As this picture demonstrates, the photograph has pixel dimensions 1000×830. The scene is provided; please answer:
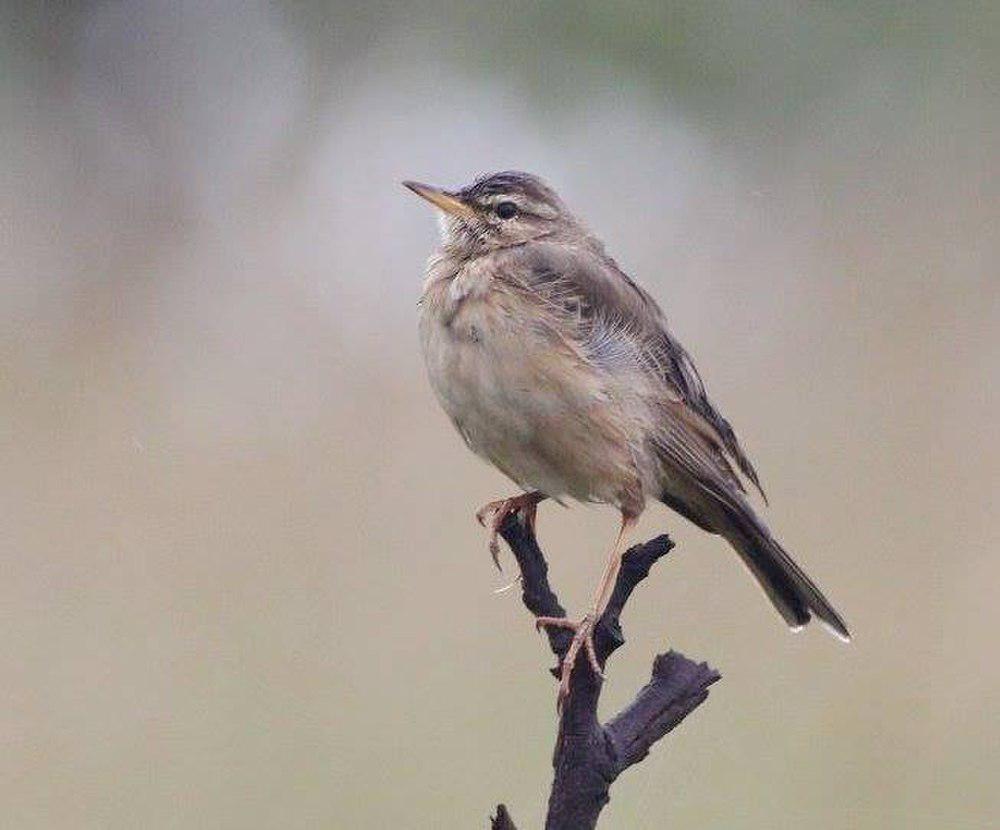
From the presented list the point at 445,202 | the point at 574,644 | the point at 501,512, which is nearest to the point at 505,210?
the point at 445,202

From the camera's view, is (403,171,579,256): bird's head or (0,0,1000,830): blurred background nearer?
(403,171,579,256): bird's head

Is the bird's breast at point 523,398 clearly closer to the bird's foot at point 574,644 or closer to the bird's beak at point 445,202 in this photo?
the bird's beak at point 445,202

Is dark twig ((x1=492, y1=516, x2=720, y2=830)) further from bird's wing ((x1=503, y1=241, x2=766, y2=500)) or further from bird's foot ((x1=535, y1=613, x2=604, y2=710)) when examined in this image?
bird's wing ((x1=503, y1=241, x2=766, y2=500))

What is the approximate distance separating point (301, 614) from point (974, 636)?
1983mm

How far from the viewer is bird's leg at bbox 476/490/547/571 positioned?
3463 millimetres

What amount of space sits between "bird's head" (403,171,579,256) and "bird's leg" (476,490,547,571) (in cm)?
57

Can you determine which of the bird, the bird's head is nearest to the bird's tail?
the bird

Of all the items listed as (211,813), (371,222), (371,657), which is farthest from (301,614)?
(371,222)

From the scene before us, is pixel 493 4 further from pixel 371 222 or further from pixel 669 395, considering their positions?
pixel 669 395

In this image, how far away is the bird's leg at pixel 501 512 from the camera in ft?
11.4

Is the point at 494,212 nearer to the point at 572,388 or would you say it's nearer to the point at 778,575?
the point at 572,388

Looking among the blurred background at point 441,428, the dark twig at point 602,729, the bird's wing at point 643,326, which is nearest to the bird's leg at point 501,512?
the bird's wing at point 643,326

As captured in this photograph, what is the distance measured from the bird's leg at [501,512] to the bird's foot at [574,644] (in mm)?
365

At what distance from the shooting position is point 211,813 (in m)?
5.23
